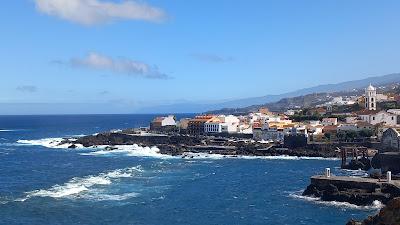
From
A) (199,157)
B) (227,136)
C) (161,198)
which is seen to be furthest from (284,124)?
(161,198)

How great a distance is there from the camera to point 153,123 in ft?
402

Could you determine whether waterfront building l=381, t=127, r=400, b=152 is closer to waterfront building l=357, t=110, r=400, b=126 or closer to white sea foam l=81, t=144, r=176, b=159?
waterfront building l=357, t=110, r=400, b=126

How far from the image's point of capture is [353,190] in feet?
141

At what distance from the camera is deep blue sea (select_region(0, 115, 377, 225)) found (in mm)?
37031

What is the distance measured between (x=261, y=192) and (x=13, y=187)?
21112 millimetres

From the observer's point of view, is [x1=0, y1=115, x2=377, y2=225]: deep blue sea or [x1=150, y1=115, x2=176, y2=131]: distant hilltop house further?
[x1=150, y1=115, x2=176, y2=131]: distant hilltop house

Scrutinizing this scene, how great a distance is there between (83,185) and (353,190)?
73.9ft

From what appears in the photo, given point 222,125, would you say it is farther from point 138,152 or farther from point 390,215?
point 390,215

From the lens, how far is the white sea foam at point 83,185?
147 feet

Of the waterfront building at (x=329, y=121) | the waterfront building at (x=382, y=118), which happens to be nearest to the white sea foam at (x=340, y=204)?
the waterfront building at (x=382, y=118)

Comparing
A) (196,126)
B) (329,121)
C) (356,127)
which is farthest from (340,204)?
(196,126)

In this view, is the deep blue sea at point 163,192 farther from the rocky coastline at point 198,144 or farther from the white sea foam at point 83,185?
the rocky coastline at point 198,144

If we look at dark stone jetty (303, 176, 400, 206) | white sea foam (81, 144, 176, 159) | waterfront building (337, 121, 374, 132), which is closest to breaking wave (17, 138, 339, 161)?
white sea foam (81, 144, 176, 159)

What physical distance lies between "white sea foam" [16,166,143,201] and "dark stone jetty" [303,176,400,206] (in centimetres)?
1653
